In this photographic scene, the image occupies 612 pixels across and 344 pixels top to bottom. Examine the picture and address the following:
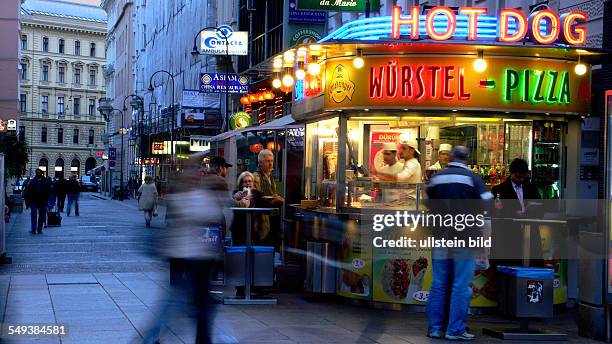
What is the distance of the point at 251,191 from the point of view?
15531 mm

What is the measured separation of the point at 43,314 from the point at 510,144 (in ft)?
22.9

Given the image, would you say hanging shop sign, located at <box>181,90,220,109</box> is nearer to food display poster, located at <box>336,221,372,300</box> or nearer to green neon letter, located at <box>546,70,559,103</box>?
food display poster, located at <box>336,221,372,300</box>

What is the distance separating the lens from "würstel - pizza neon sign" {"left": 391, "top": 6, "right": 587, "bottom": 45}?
1316 centimetres

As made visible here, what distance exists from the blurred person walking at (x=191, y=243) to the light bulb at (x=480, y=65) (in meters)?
5.59

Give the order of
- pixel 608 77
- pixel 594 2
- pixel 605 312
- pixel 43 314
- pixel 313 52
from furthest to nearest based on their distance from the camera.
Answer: pixel 594 2, pixel 608 77, pixel 313 52, pixel 43 314, pixel 605 312

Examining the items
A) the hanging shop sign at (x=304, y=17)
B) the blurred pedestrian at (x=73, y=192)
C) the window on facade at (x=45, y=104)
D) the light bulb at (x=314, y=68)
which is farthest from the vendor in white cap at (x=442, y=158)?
the window on facade at (x=45, y=104)

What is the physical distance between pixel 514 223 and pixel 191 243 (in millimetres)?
5737

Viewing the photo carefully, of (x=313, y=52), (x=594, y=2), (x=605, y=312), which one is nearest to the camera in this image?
(x=605, y=312)

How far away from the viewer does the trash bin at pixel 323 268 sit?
13852mm

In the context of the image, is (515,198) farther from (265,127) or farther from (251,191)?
(265,127)

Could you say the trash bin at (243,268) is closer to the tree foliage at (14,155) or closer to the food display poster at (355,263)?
the food display poster at (355,263)

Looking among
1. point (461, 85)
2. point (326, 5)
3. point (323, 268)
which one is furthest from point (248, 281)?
point (326, 5)

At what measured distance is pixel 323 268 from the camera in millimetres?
13867

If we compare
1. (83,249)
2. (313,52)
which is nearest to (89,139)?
(83,249)
